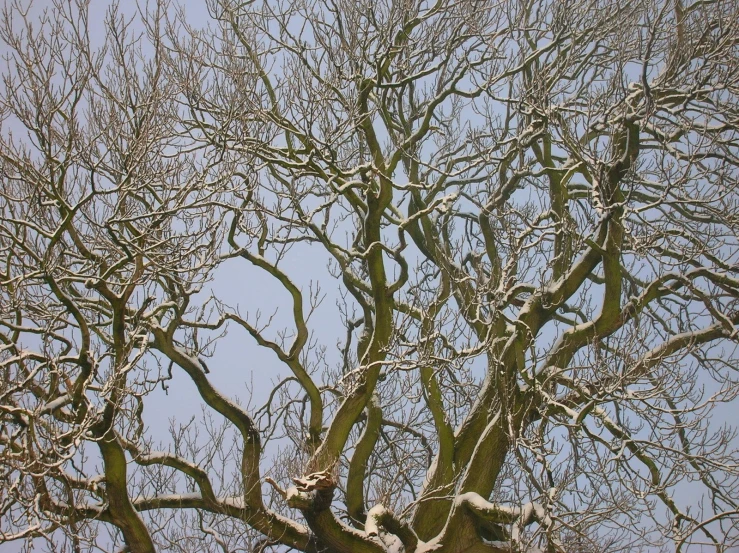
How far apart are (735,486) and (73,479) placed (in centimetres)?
578

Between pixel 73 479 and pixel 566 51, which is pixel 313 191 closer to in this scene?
pixel 566 51

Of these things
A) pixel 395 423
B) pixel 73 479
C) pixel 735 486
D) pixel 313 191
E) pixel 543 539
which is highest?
pixel 313 191

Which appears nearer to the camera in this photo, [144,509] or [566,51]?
[144,509]

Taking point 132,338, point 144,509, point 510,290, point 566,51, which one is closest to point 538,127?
point 566,51

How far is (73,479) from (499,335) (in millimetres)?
4189

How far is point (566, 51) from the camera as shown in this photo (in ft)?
26.7

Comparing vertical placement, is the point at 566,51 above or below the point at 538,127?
above

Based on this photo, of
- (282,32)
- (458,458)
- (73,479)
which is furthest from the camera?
(282,32)

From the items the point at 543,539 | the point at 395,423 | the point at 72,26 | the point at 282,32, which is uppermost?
the point at 282,32

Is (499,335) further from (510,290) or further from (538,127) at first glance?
(538,127)

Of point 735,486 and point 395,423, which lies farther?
point 395,423

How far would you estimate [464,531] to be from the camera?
6.17 m

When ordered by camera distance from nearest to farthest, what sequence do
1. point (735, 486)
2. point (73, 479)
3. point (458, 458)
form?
point (73, 479), point (735, 486), point (458, 458)

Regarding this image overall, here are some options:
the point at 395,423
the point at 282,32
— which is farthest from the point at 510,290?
the point at 282,32
